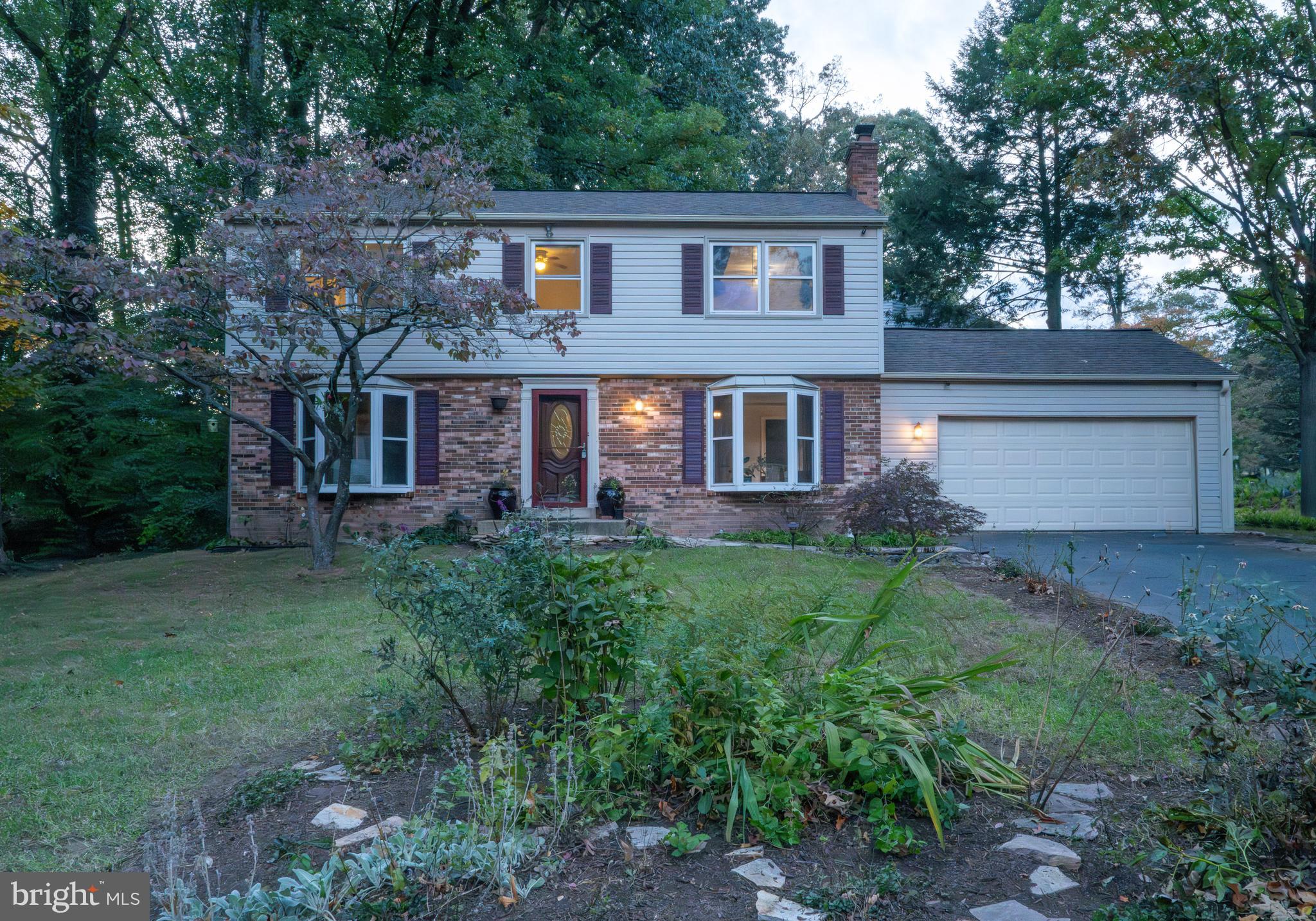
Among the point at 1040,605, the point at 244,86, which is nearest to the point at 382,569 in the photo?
the point at 1040,605

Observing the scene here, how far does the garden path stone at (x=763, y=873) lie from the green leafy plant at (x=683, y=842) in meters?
0.12

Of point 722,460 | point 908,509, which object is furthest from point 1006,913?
point 722,460

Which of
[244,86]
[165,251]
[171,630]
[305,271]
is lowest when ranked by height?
[171,630]

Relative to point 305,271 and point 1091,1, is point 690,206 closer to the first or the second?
point 305,271

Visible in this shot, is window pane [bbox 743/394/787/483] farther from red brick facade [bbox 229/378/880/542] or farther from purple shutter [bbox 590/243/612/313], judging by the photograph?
purple shutter [bbox 590/243/612/313]

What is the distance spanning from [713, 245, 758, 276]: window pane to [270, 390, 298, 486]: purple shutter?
6.66 m

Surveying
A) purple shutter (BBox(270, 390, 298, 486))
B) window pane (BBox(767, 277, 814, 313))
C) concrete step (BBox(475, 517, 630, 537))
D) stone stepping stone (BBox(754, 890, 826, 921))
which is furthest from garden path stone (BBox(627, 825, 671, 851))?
purple shutter (BBox(270, 390, 298, 486))

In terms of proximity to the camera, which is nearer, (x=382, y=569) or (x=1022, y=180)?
(x=382, y=569)

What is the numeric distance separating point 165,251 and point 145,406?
8.20m

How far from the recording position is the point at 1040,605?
631 centimetres

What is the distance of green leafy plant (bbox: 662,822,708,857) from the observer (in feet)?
7.63

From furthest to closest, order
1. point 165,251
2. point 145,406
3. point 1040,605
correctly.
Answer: point 165,251, point 145,406, point 1040,605

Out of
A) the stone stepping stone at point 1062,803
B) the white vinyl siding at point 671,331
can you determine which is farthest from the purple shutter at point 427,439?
the stone stepping stone at point 1062,803

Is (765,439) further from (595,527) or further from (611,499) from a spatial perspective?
(595,527)
